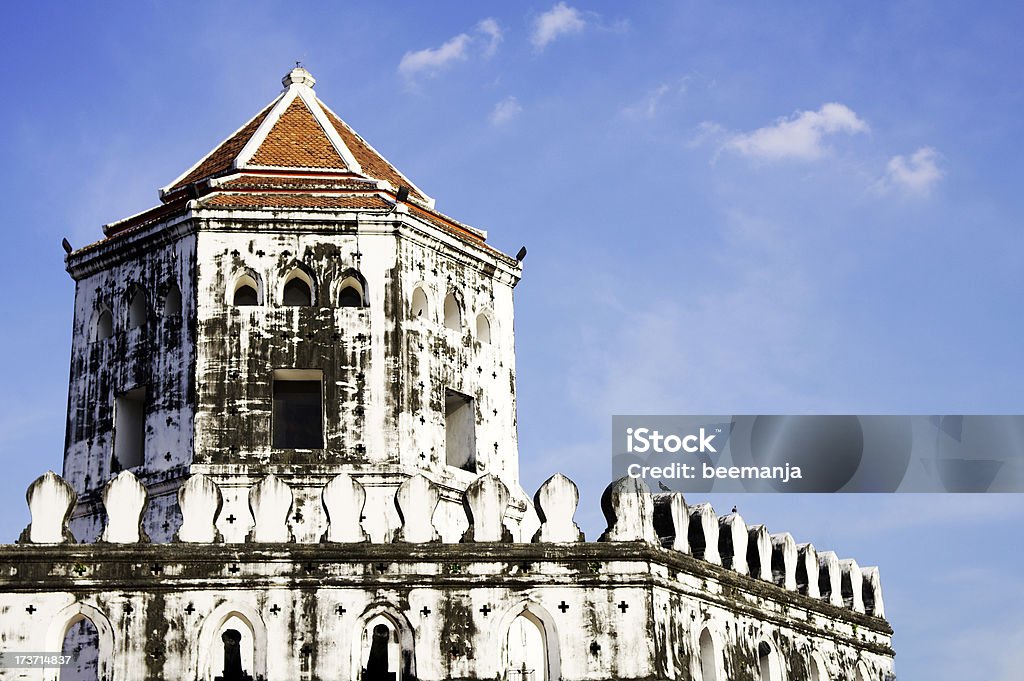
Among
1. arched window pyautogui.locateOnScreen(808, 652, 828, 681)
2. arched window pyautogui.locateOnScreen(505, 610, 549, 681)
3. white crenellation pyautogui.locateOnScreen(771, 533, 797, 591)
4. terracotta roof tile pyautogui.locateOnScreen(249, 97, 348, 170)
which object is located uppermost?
terracotta roof tile pyautogui.locateOnScreen(249, 97, 348, 170)

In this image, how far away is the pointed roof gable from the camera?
27.3m

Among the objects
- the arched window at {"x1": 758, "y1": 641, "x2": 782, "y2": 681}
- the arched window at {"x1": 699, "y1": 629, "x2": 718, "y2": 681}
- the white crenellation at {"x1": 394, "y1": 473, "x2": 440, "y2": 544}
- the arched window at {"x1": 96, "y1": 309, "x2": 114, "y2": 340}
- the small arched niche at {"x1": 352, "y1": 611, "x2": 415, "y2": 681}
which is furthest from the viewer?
the arched window at {"x1": 96, "y1": 309, "x2": 114, "y2": 340}

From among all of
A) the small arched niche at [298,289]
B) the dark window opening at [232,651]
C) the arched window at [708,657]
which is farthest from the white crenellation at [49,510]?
the arched window at [708,657]

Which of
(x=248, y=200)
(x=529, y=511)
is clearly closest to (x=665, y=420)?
(x=529, y=511)

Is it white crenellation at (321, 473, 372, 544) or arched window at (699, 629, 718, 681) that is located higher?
white crenellation at (321, 473, 372, 544)

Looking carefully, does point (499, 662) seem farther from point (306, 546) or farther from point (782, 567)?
point (782, 567)

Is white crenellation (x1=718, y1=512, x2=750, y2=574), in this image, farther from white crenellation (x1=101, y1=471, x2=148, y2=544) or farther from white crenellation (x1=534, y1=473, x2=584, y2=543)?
white crenellation (x1=101, y1=471, x2=148, y2=544)

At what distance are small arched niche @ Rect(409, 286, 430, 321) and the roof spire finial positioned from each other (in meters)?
5.89

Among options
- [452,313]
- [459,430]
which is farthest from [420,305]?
[459,430]

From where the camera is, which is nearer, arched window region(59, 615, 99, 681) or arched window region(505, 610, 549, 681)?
arched window region(59, 615, 99, 681)

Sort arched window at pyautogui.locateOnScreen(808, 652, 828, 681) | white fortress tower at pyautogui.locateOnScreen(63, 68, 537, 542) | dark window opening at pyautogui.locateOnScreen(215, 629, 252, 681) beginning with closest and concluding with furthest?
dark window opening at pyautogui.locateOnScreen(215, 629, 252, 681) → white fortress tower at pyautogui.locateOnScreen(63, 68, 537, 542) → arched window at pyautogui.locateOnScreen(808, 652, 828, 681)

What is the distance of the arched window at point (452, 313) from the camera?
27141 millimetres

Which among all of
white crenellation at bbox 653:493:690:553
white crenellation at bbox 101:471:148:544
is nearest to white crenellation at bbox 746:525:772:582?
white crenellation at bbox 653:493:690:553

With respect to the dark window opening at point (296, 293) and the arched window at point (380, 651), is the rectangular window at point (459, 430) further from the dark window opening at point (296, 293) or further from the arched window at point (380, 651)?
the arched window at point (380, 651)
